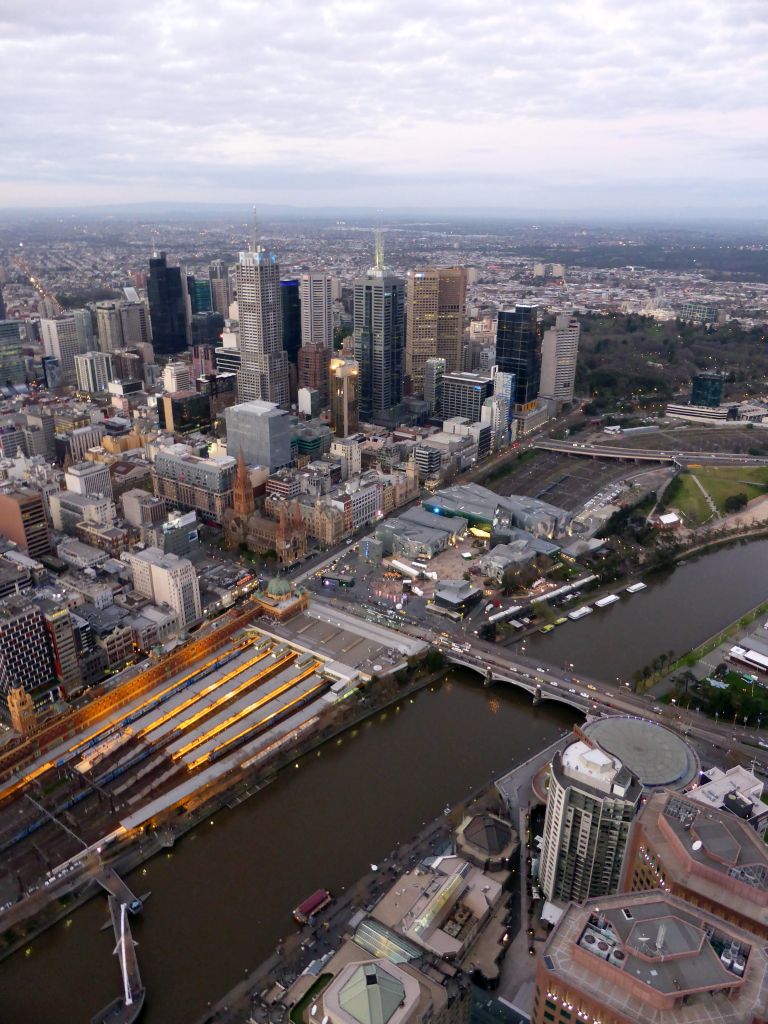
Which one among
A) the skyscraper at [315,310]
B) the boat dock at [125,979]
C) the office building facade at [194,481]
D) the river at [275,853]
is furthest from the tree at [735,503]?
the boat dock at [125,979]

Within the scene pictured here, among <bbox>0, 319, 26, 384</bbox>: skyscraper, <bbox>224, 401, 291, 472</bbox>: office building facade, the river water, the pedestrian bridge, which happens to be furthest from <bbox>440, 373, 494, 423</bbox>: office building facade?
<bbox>0, 319, 26, 384</bbox>: skyscraper

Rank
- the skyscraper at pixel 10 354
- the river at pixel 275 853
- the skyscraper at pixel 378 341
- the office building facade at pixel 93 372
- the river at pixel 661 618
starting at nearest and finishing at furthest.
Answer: the river at pixel 275 853, the river at pixel 661 618, the skyscraper at pixel 378 341, the office building facade at pixel 93 372, the skyscraper at pixel 10 354

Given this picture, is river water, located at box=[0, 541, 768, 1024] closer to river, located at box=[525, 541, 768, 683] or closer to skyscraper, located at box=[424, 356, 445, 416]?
river, located at box=[525, 541, 768, 683]

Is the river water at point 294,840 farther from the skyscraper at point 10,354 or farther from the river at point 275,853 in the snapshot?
the skyscraper at point 10,354

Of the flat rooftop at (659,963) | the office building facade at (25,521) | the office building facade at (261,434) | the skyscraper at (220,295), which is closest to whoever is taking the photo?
the flat rooftop at (659,963)

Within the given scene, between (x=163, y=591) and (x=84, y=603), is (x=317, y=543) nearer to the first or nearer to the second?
(x=163, y=591)

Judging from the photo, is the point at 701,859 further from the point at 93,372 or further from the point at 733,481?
the point at 93,372
